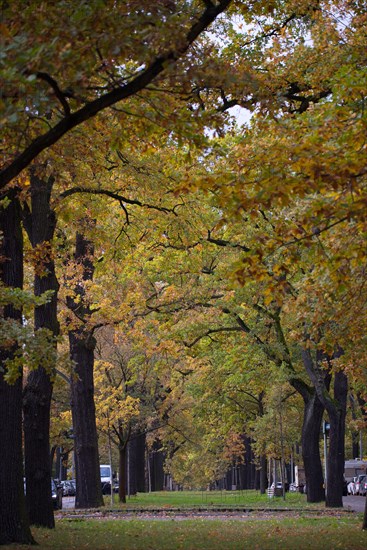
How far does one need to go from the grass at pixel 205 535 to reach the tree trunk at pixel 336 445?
6.12 m

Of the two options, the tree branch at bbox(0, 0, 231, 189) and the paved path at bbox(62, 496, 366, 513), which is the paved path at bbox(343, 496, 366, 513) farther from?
the tree branch at bbox(0, 0, 231, 189)

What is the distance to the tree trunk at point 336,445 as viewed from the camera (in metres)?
26.3

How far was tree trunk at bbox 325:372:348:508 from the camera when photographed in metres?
26.3

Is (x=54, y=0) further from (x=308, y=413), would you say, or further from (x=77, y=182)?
(x=308, y=413)

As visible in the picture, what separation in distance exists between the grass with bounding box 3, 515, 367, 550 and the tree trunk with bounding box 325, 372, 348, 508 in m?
6.12

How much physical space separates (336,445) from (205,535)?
475 inches

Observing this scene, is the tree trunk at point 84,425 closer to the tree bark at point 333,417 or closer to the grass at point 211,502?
the grass at point 211,502

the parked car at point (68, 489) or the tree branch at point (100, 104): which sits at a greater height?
the tree branch at point (100, 104)

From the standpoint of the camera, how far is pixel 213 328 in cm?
2802

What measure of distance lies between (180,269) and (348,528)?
33.6 feet

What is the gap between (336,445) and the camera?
27.1 meters

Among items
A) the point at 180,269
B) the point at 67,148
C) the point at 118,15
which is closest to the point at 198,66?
the point at 118,15

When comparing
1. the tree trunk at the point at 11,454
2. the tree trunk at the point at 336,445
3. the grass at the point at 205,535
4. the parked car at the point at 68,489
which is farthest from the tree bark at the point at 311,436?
the parked car at the point at 68,489

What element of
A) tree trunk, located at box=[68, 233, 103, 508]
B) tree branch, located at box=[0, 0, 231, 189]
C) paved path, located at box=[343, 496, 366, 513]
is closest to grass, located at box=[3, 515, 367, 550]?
tree trunk, located at box=[68, 233, 103, 508]
